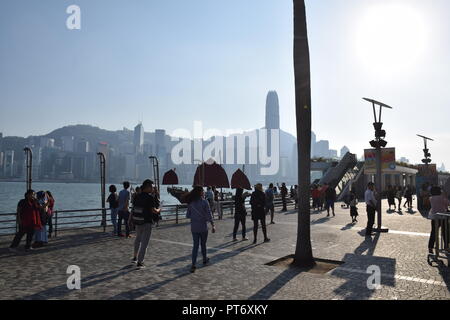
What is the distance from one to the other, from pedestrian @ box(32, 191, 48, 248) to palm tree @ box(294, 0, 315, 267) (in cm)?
740

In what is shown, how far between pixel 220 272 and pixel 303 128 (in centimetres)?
405

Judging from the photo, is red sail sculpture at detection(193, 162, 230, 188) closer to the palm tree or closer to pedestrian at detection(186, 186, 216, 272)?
the palm tree

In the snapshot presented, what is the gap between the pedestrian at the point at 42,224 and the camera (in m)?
9.68

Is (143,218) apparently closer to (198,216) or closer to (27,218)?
(198,216)

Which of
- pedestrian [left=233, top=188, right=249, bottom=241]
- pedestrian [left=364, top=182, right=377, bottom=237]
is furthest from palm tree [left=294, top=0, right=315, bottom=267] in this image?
pedestrian [left=364, top=182, right=377, bottom=237]

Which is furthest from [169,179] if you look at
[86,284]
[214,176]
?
[86,284]

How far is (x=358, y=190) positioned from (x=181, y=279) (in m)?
34.4

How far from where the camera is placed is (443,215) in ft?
25.6

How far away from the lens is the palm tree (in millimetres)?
7941

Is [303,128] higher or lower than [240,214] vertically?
higher

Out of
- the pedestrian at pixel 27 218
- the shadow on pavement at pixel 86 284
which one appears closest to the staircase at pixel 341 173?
Answer: the pedestrian at pixel 27 218

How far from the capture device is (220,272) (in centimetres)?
699
